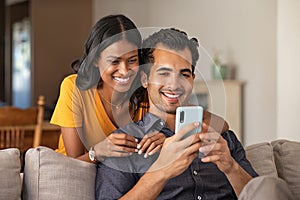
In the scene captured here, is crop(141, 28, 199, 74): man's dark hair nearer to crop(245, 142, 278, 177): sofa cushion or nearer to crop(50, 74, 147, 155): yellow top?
crop(50, 74, 147, 155): yellow top

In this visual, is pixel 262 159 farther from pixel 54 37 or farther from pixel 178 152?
pixel 54 37

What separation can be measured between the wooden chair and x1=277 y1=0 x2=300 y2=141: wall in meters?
1.87

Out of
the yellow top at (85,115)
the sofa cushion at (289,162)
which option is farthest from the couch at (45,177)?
the sofa cushion at (289,162)

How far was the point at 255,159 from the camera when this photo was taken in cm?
221

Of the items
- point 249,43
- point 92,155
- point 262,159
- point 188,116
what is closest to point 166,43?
point 188,116

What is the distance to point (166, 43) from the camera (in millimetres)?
1747

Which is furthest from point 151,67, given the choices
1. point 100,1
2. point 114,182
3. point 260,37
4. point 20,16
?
point 20,16

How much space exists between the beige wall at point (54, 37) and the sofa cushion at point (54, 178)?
5.39m

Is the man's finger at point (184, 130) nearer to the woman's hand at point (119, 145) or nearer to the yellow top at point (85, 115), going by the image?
the woman's hand at point (119, 145)

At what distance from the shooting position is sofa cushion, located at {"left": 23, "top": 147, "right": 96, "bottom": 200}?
6.14 ft

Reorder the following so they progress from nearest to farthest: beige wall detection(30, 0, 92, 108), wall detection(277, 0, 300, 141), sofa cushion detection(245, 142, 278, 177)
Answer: sofa cushion detection(245, 142, 278, 177), wall detection(277, 0, 300, 141), beige wall detection(30, 0, 92, 108)

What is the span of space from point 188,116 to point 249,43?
3990 mm

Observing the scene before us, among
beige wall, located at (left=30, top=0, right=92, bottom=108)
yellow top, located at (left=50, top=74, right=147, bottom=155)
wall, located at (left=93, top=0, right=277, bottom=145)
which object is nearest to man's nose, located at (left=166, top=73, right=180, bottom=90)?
yellow top, located at (left=50, top=74, right=147, bottom=155)

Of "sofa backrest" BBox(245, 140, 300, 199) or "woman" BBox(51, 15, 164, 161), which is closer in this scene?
"woman" BBox(51, 15, 164, 161)
